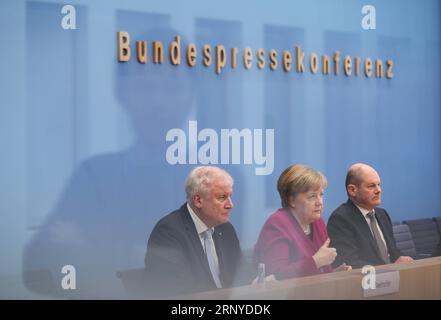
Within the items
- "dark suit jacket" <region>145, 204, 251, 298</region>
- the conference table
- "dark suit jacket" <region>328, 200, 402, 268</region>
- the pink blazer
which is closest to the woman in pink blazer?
the pink blazer

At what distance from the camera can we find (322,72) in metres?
4.72

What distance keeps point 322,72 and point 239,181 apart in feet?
3.02

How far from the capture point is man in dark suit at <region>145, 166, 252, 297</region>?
9.58 feet

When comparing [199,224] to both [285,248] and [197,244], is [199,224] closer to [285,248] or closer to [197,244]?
[197,244]

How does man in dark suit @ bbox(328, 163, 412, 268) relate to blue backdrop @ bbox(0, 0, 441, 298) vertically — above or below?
below

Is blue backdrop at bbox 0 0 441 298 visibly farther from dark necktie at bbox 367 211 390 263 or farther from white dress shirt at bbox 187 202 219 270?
dark necktie at bbox 367 211 390 263

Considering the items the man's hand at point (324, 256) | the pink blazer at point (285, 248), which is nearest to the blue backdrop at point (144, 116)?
the pink blazer at point (285, 248)

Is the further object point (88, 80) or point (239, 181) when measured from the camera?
point (239, 181)

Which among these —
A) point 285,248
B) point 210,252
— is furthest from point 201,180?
point 285,248

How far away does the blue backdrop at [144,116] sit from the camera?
3492 millimetres

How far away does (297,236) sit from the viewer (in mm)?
3455

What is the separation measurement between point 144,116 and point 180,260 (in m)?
1.16
